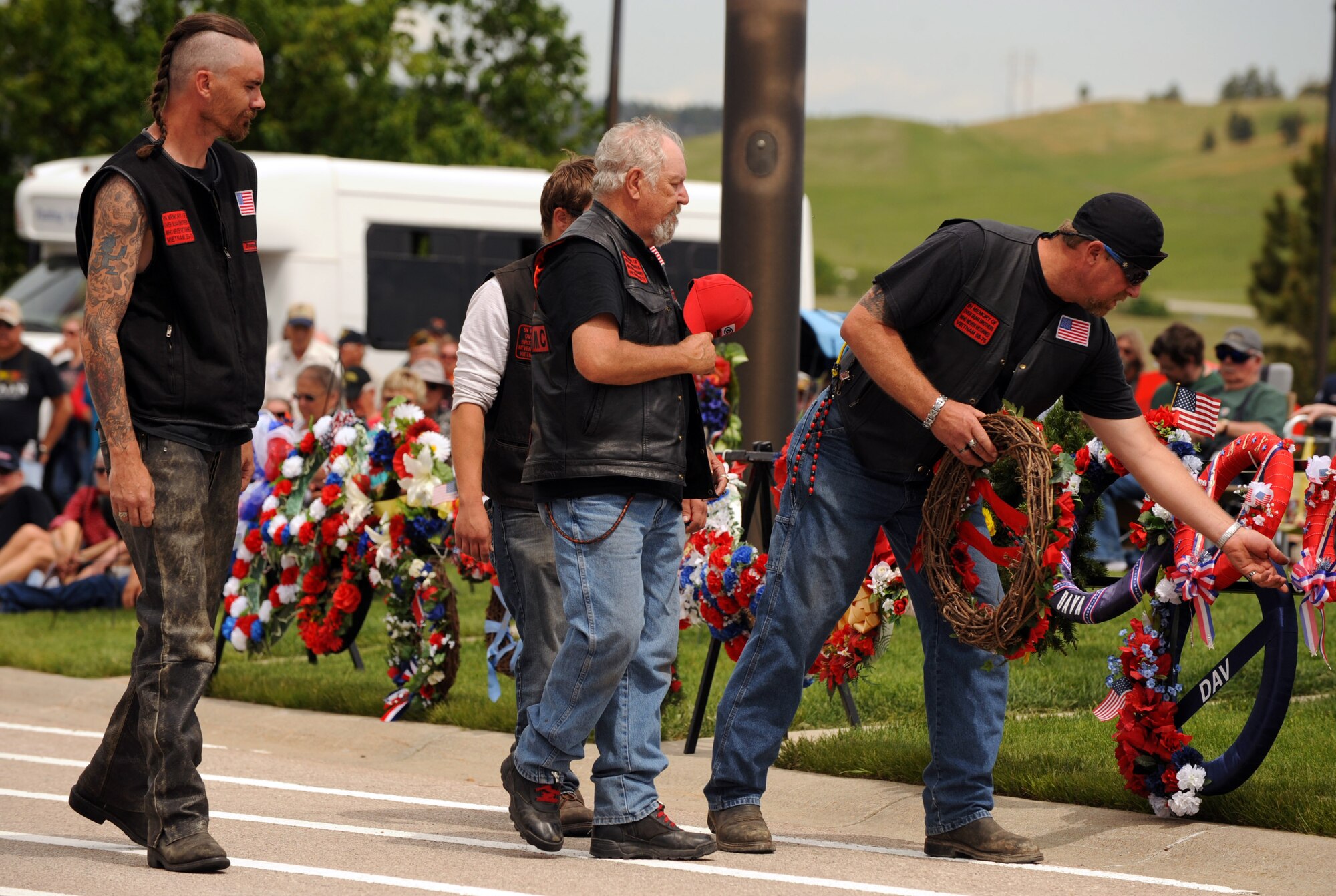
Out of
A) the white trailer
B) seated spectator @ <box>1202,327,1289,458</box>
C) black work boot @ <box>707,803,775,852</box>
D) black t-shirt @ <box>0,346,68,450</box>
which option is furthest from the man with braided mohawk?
the white trailer

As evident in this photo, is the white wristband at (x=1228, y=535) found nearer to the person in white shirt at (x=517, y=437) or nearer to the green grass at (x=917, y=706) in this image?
the green grass at (x=917, y=706)

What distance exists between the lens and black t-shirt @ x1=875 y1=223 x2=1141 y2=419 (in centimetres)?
473

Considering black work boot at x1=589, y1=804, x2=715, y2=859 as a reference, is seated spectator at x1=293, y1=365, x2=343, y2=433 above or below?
above

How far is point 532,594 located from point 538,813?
0.71 metres

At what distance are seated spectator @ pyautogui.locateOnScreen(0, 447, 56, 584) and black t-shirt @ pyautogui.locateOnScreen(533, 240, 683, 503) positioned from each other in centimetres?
800

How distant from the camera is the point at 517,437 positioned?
5.44 metres

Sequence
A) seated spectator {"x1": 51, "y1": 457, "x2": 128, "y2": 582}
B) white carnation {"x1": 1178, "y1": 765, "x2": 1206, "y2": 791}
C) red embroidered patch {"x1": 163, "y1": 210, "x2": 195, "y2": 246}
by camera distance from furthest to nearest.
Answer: seated spectator {"x1": 51, "y1": 457, "x2": 128, "y2": 582} < white carnation {"x1": 1178, "y1": 765, "x2": 1206, "y2": 791} < red embroidered patch {"x1": 163, "y1": 210, "x2": 195, "y2": 246}

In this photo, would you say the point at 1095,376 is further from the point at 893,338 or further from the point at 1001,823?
the point at 1001,823

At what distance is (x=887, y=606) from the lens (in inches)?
246

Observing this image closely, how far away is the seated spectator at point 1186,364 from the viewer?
11.1m

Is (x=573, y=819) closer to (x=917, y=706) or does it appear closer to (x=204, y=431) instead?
(x=204, y=431)

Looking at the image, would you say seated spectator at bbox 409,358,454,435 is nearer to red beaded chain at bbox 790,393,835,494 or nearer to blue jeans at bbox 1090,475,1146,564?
blue jeans at bbox 1090,475,1146,564

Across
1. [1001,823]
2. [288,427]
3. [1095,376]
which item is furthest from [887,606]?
[288,427]

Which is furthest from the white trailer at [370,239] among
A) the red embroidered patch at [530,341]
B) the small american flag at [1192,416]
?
the red embroidered patch at [530,341]
